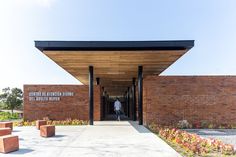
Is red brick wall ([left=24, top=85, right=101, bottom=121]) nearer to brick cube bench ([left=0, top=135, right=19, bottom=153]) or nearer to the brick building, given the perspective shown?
the brick building

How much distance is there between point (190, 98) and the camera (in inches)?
789

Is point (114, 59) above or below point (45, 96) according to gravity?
above

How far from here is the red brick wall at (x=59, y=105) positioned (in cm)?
2277

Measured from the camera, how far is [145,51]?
54.6 ft

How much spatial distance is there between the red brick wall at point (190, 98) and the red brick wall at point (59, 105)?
504cm

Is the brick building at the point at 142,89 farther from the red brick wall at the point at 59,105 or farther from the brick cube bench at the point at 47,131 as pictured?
the brick cube bench at the point at 47,131

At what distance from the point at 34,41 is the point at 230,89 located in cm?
1150

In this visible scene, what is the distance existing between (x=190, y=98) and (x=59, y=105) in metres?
8.67

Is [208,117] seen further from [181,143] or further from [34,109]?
[34,109]

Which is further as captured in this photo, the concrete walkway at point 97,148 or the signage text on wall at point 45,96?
the signage text on wall at point 45,96

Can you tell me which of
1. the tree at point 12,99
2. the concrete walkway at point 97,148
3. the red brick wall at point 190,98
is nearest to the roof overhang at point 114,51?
the red brick wall at point 190,98

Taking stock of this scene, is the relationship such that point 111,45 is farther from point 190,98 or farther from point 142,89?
point 190,98

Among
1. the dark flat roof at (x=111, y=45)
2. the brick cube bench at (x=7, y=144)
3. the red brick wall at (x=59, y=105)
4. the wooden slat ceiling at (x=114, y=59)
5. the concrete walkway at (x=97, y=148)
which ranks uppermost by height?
the dark flat roof at (x=111, y=45)

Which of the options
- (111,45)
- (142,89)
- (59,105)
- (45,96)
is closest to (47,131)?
(111,45)
